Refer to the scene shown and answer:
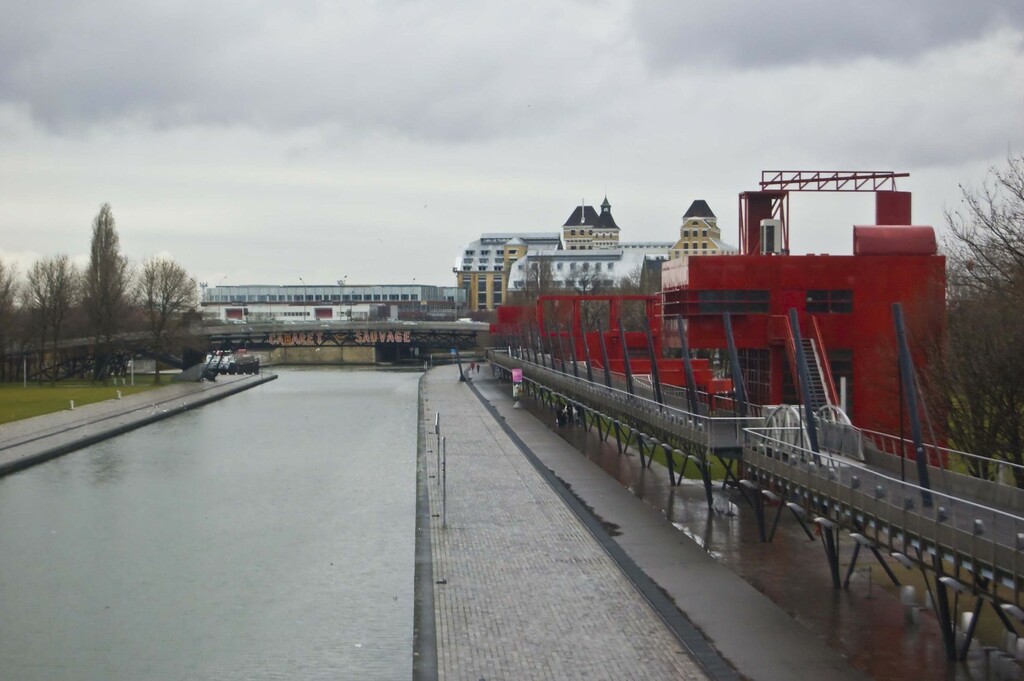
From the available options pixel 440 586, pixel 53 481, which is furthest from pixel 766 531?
pixel 53 481

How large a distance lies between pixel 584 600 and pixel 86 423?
115ft

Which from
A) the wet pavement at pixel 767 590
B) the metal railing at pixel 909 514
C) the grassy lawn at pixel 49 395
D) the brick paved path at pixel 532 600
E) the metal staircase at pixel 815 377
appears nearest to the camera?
the metal railing at pixel 909 514

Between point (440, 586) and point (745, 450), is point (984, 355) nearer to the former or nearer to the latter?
point (745, 450)

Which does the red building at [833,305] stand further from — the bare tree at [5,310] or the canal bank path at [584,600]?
the bare tree at [5,310]

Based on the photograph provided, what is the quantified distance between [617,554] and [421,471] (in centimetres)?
1192

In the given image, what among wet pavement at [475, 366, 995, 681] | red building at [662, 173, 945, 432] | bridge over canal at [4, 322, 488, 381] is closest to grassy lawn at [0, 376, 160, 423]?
bridge over canal at [4, 322, 488, 381]

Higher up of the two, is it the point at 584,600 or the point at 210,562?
the point at 584,600

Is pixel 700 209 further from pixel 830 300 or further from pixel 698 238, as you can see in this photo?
pixel 830 300

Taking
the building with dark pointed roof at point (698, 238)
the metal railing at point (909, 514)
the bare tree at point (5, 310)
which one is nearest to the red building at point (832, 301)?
the metal railing at point (909, 514)

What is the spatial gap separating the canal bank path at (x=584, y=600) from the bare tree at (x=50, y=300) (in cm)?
5585

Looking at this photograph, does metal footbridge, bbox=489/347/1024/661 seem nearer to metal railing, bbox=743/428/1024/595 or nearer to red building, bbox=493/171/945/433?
metal railing, bbox=743/428/1024/595

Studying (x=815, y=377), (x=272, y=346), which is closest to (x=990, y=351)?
(x=815, y=377)

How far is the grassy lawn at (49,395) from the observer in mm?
52750

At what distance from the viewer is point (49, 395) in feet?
212
